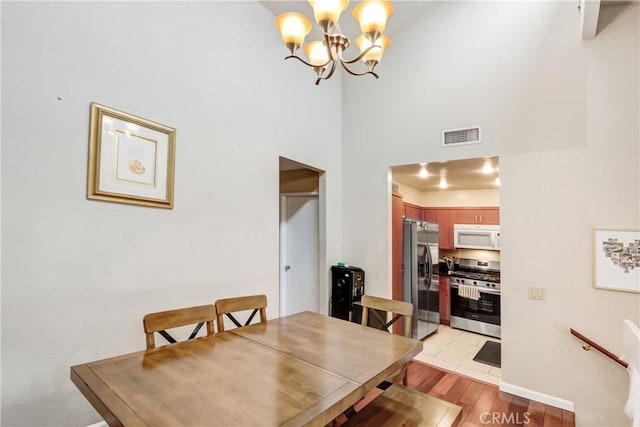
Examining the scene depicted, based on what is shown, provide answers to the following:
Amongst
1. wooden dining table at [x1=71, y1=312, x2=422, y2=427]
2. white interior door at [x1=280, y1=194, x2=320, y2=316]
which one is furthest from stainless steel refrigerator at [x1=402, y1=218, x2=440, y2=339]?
wooden dining table at [x1=71, y1=312, x2=422, y2=427]

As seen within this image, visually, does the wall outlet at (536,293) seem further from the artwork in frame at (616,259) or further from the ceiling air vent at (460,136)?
the ceiling air vent at (460,136)

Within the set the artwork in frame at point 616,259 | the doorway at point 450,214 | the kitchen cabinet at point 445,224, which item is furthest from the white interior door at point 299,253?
the artwork in frame at point 616,259

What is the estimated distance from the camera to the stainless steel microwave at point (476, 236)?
4.79 metres

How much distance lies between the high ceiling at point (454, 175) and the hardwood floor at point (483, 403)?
2.27 meters

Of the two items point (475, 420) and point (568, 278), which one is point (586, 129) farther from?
point (475, 420)

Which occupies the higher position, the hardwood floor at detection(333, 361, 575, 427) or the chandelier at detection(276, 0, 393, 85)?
the chandelier at detection(276, 0, 393, 85)

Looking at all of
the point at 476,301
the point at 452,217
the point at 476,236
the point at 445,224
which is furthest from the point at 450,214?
the point at 476,301

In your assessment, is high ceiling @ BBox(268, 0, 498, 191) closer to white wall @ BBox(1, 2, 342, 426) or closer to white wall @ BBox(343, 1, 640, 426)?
white wall @ BBox(343, 1, 640, 426)

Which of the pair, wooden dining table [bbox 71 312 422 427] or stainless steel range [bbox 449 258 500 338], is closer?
wooden dining table [bbox 71 312 422 427]

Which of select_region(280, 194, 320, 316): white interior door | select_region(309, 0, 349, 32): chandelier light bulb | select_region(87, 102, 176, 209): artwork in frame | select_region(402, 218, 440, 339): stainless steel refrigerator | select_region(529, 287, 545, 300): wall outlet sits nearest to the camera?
select_region(309, 0, 349, 32): chandelier light bulb

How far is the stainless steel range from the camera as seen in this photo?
436cm

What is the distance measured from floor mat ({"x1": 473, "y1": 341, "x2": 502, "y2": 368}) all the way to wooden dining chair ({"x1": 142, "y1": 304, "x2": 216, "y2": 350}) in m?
3.25

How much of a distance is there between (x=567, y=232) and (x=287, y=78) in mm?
3120

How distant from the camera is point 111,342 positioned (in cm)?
192
